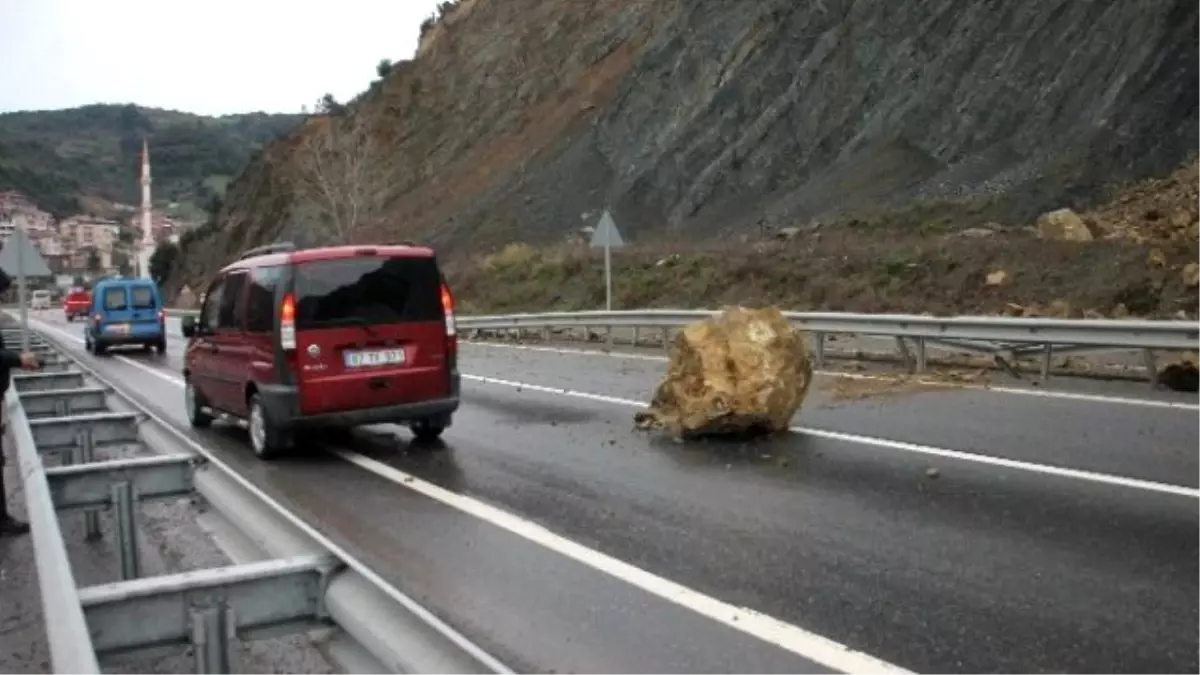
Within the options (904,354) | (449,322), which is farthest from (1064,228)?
(449,322)

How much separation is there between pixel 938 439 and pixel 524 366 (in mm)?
10608

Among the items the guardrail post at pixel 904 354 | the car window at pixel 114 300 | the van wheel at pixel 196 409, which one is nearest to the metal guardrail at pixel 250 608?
the van wheel at pixel 196 409

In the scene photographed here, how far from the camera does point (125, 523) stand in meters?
6.19

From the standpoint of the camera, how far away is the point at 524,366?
63.9 feet

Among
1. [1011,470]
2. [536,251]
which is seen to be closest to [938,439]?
[1011,470]

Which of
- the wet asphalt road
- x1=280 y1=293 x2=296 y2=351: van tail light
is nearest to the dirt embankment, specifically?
the wet asphalt road

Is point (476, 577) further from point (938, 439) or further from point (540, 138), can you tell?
point (540, 138)

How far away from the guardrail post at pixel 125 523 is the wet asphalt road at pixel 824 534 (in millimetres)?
1306

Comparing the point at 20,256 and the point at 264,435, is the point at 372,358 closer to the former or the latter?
the point at 264,435

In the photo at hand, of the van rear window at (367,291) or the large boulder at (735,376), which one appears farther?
the van rear window at (367,291)

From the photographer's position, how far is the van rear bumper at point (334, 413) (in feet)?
34.0

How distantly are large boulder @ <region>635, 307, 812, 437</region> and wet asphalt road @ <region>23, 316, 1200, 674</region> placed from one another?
0.29 meters

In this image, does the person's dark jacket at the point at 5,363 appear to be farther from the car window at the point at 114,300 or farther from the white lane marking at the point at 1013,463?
the car window at the point at 114,300

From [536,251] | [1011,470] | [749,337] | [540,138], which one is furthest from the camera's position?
[540,138]
